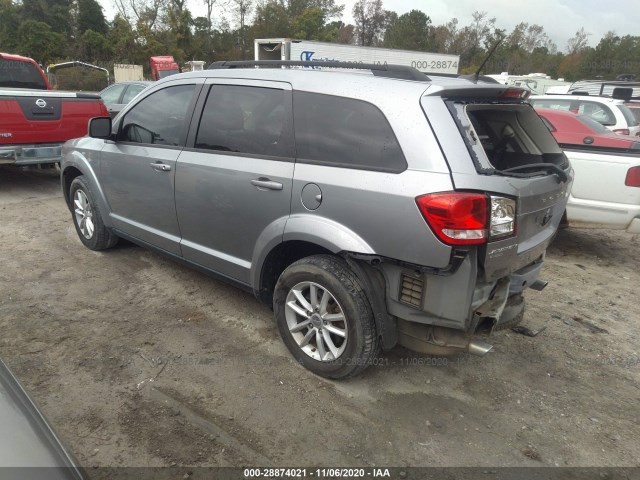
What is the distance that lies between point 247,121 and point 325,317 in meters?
1.42

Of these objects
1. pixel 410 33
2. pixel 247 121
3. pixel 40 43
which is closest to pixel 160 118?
pixel 247 121

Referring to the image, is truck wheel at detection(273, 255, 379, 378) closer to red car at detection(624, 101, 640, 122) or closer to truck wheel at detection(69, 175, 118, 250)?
truck wheel at detection(69, 175, 118, 250)

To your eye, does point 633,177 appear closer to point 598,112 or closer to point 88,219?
point 88,219

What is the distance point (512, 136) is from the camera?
3.24m

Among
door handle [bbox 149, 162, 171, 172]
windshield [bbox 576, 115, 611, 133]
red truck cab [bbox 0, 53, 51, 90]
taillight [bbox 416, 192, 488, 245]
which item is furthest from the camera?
red truck cab [bbox 0, 53, 51, 90]

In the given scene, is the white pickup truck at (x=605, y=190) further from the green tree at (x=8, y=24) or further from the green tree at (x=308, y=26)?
the green tree at (x=8, y=24)

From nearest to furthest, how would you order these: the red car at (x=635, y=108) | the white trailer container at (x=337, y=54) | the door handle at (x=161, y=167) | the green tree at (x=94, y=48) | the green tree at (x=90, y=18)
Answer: the door handle at (x=161, y=167) < the red car at (x=635, y=108) < the white trailer container at (x=337, y=54) < the green tree at (x=94, y=48) < the green tree at (x=90, y=18)

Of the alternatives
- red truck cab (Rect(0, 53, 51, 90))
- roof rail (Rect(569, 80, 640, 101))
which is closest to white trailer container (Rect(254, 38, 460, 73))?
roof rail (Rect(569, 80, 640, 101))

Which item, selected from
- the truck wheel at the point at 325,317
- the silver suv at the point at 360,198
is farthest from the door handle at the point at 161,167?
the truck wheel at the point at 325,317

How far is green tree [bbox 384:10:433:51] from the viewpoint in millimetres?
58969

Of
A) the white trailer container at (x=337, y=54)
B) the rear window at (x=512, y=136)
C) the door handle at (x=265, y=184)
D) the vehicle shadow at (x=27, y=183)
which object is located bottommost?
the vehicle shadow at (x=27, y=183)

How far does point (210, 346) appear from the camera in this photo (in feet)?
10.7

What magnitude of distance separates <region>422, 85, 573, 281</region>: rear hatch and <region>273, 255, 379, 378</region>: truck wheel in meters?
0.74

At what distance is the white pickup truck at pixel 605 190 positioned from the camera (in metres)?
4.66
